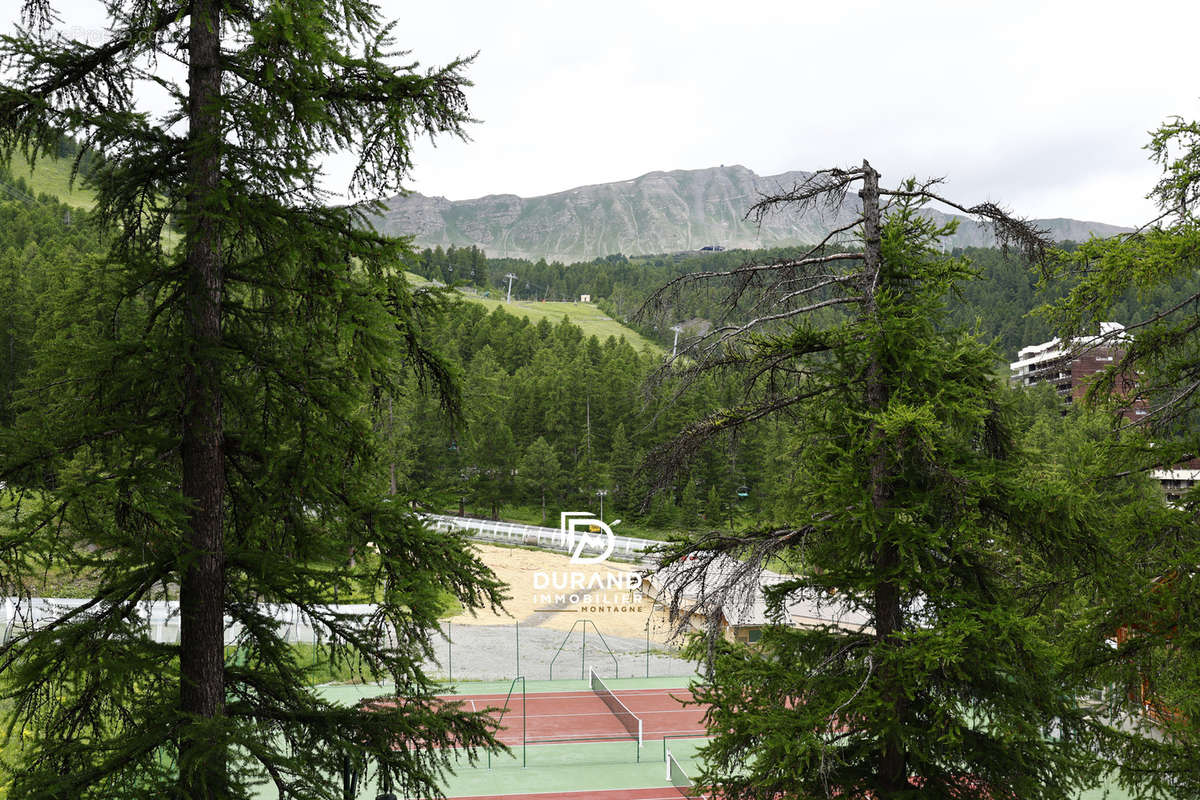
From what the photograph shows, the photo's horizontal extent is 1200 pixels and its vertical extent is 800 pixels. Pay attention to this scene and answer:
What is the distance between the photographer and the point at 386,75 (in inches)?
246

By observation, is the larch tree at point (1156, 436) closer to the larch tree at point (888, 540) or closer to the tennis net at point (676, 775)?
the larch tree at point (888, 540)

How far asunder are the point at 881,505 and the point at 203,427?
603 cm

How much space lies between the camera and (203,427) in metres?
6.15

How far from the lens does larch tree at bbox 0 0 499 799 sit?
5.57m

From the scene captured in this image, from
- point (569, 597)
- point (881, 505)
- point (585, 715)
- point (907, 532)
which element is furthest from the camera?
point (569, 597)

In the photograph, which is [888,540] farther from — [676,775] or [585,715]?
[585,715]

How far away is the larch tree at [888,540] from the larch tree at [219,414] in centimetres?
294

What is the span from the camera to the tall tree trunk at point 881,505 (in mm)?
7996

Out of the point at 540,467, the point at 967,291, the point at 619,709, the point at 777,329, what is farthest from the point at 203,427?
the point at 967,291

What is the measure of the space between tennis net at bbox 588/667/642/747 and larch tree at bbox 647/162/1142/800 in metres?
13.4

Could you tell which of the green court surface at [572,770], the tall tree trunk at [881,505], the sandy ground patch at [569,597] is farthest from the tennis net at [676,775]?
the sandy ground patch at [569,597]

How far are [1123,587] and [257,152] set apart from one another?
9.24 metres

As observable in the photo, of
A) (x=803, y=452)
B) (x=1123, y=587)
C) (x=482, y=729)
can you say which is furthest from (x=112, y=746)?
(x=1123, y=587)

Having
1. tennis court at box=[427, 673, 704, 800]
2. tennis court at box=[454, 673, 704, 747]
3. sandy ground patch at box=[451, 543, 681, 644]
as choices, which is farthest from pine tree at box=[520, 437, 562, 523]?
tennis court at box=[454, 673, 704, 747]
